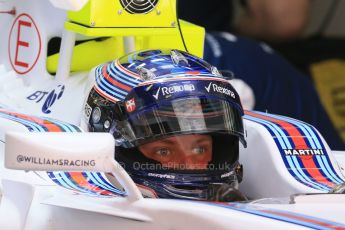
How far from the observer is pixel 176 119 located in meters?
2.46

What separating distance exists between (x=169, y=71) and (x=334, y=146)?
7.90ft

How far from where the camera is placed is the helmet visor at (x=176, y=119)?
2.46 metres

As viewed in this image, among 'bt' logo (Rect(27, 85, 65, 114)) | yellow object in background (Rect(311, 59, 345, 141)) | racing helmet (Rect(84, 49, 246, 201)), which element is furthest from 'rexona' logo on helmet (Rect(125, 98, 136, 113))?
yellow object in background (Rect(311, 59, 345, 141))

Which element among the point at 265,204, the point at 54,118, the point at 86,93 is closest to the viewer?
the point at 265,204

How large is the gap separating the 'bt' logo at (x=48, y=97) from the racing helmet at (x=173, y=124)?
1.18 feet

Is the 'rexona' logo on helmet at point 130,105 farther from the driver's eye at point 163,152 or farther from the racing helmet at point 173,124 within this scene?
the driver's eye at point 163,152

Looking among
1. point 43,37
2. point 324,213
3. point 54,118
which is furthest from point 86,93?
point 324,213

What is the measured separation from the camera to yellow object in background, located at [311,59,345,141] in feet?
18.3

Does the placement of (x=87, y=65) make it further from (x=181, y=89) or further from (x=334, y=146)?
(x=334, y=146)

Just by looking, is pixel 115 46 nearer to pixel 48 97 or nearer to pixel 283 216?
pixel 48 97

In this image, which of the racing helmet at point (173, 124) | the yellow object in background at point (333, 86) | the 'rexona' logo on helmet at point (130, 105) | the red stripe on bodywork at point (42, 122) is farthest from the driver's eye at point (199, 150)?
the yellow object in background at point (333, 86)

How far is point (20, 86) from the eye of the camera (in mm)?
3145

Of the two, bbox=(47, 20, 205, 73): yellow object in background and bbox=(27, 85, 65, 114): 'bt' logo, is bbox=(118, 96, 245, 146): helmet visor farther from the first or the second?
bbox=(47, 20, 205, 73): yellow object in background

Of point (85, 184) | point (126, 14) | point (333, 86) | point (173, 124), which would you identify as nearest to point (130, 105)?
point (173, 124)
